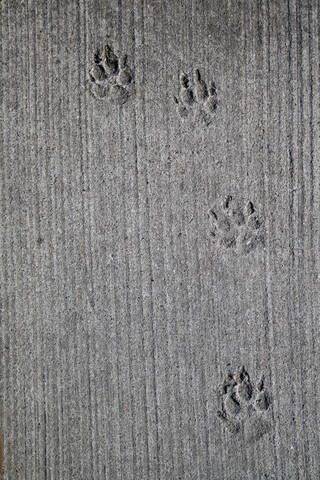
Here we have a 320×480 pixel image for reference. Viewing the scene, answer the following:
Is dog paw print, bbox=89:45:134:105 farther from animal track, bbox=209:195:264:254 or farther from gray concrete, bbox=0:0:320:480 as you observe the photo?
animal track, bbox=209:195:264:254

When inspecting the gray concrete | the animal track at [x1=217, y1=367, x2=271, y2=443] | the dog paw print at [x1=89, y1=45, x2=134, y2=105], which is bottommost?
the animal track at [x1=217, y1=367, x2=271, y2=443]

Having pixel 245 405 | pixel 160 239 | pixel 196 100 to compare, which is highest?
pixel 196 100

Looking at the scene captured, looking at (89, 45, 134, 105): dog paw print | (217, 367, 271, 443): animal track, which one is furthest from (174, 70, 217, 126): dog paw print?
(217, 367, 271, 443): animal track

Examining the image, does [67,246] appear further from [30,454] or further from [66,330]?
[30,454]

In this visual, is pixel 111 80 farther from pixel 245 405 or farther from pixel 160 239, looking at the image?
pixel 245 405

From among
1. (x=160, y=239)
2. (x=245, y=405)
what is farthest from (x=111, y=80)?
(x=245, y=405)

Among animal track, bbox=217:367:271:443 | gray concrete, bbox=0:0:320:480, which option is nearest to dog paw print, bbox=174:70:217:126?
gray concrete, bbox=0:0:320:480

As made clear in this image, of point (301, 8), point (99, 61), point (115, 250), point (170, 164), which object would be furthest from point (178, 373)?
point (301, 8)

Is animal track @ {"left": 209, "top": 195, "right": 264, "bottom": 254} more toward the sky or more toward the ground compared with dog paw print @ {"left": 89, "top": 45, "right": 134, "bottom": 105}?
more toward the ground
